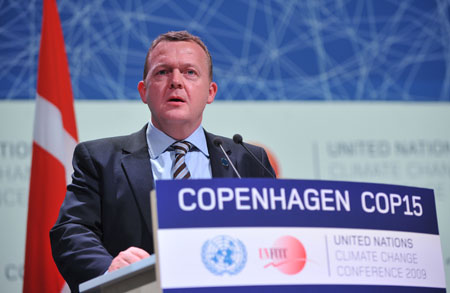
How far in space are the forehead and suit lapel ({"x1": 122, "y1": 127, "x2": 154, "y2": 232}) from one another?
34 centimetres

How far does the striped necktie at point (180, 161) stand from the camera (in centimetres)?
262

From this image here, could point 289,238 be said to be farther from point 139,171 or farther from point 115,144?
point 115,144

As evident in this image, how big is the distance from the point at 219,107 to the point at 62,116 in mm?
1089

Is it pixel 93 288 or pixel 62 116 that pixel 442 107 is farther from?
pixel 93 288

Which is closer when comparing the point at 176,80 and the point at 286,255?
the point at 286,255

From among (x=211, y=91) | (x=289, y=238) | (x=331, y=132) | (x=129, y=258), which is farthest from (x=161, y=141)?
(x=331, y=132)

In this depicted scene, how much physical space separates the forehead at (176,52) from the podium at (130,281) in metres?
1.08

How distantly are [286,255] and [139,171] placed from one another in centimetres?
97

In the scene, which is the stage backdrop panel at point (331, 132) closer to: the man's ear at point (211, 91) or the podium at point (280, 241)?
the man's ear at point (211, 91)

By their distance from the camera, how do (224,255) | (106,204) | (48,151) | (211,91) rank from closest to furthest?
(224,255) < (106,204) < (211,91) < (48,151)

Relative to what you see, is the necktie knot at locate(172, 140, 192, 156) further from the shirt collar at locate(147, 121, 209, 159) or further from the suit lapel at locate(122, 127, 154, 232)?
the suit lapel at locate(122, 127, 154, 232)

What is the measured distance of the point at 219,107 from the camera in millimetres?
4543

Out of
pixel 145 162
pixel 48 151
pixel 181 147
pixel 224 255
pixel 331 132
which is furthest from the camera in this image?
pixel 331 132

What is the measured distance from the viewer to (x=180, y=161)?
268 cm
